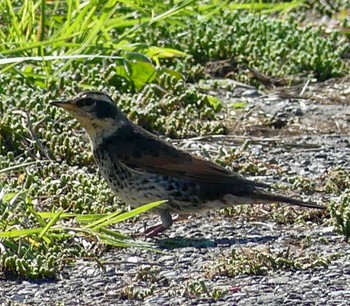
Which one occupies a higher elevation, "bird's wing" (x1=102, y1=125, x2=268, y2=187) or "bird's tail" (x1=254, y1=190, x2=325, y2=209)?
"bird's wing" (x1=102, y1=125, x2=268, y2=187)

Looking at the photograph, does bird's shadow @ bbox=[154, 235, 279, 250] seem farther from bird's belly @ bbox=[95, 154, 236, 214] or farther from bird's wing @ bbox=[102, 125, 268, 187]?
bird's wing @ bbox=[102, 125, 268, 187]

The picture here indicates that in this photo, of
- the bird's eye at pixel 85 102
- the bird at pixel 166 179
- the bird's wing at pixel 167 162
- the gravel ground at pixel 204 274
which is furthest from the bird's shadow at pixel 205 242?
the bird's eye at pixel 85 102

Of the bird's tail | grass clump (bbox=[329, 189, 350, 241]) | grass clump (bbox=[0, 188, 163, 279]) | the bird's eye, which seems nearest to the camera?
grass clump (bbox=[0, 188, 163, 279])

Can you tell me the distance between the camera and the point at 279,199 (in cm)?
820

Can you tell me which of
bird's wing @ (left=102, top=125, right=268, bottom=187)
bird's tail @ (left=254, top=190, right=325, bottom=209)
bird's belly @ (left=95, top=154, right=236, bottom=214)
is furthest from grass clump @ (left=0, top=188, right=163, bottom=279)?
bird's tail @ (left=254, top=190, right=325, bottom=209)

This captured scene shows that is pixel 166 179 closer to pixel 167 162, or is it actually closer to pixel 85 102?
pixel 167 162

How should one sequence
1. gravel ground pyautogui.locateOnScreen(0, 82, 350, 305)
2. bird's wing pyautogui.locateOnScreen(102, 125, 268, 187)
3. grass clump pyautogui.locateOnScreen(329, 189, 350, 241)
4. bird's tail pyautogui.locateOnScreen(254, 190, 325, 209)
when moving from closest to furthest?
1. gravel ground pyautogui.locateOnScreen(0, 82, 350, 305)
2. grass clump pyautogui.locateOnScreen(329, 189, 350, 241)
3. bird's tail pyautogui.locateOnScreen(254, 190, 325, 209)
4. bird's wing pyautogui.locateOnScreen(102, 125, 268, 187)

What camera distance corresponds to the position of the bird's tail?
815 centimetres

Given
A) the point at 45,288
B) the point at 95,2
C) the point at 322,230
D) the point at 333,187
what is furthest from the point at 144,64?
the point at 45,288

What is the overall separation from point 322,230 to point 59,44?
9.37ft

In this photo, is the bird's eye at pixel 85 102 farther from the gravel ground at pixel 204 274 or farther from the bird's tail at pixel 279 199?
the bird's tail at pixel 279 199

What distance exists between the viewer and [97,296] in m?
6.88

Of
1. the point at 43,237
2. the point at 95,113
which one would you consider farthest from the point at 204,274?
the point at 95,113

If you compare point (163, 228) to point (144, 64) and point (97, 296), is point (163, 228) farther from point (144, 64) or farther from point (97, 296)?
point (144, 64)
